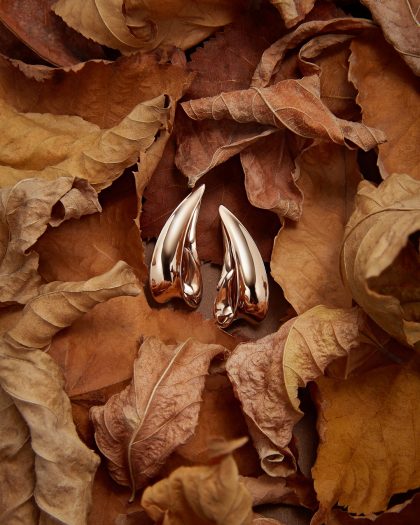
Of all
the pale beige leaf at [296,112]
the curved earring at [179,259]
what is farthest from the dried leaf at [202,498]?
the pale beige leaf at [296,112]

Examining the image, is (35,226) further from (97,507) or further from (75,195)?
(97,507)

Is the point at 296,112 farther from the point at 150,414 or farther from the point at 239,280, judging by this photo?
the point at 150,414

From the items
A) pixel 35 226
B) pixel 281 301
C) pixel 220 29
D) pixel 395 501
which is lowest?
pixel 395 501

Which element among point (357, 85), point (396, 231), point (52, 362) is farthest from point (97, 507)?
point (357, 85)

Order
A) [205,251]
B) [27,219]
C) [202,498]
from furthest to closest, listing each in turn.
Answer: [205,251] → [27,219] → [202,498]

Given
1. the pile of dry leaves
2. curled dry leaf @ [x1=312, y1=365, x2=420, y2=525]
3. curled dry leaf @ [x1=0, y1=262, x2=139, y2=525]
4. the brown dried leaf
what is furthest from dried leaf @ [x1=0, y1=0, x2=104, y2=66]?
curled dry leaf @ [x1=312, y1=365, x2=420, y2=525]

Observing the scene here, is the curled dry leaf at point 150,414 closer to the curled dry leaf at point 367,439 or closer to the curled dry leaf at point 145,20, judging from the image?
the curled dry leaf at point 367,439

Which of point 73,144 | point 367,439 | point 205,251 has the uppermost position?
point 73,144

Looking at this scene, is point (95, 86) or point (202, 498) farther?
point (95, 86)

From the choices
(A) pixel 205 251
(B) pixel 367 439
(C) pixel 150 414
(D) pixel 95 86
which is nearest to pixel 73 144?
(D) pixel 95 86
